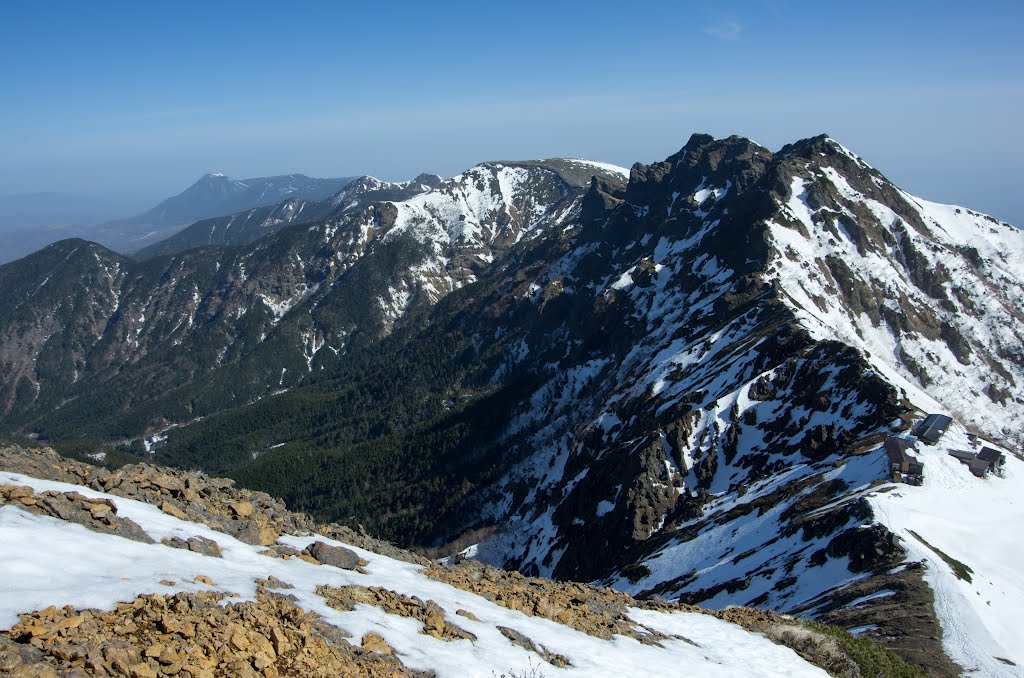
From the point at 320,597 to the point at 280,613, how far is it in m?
3.11

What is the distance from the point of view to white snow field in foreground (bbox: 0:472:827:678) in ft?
64.9

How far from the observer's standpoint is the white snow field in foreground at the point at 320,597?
19781 millimetres

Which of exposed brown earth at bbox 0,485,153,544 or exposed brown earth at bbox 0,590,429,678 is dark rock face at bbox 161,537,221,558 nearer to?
exposed brown earth at bbox 0,485,153,544

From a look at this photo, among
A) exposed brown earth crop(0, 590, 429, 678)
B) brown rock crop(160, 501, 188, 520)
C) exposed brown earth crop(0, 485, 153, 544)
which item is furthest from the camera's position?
brown rock crop(160, 501, 188, 520)

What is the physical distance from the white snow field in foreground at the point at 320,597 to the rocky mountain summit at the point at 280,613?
9 centimetres

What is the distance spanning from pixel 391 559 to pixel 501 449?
166m

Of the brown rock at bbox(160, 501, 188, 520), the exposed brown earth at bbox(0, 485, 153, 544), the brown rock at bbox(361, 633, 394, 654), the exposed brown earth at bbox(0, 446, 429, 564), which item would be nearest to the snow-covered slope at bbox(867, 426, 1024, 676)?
the brown rock at bbox(361, 633, 394, 654)

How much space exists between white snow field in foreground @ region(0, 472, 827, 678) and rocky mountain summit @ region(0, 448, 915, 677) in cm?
9

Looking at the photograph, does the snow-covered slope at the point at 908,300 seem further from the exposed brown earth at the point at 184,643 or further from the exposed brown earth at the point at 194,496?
the exposed brown earth at the point at 184,643

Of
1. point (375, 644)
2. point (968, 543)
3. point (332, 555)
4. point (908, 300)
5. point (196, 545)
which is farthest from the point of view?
point (908, 300)

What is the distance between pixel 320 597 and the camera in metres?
23.4

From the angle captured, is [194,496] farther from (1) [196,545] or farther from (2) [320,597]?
(2) [320,597]

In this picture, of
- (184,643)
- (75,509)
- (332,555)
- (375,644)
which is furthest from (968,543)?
(75,509)

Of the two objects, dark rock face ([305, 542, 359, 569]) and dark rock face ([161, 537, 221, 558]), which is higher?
dark rock face ([161, 537, 221, 558])
